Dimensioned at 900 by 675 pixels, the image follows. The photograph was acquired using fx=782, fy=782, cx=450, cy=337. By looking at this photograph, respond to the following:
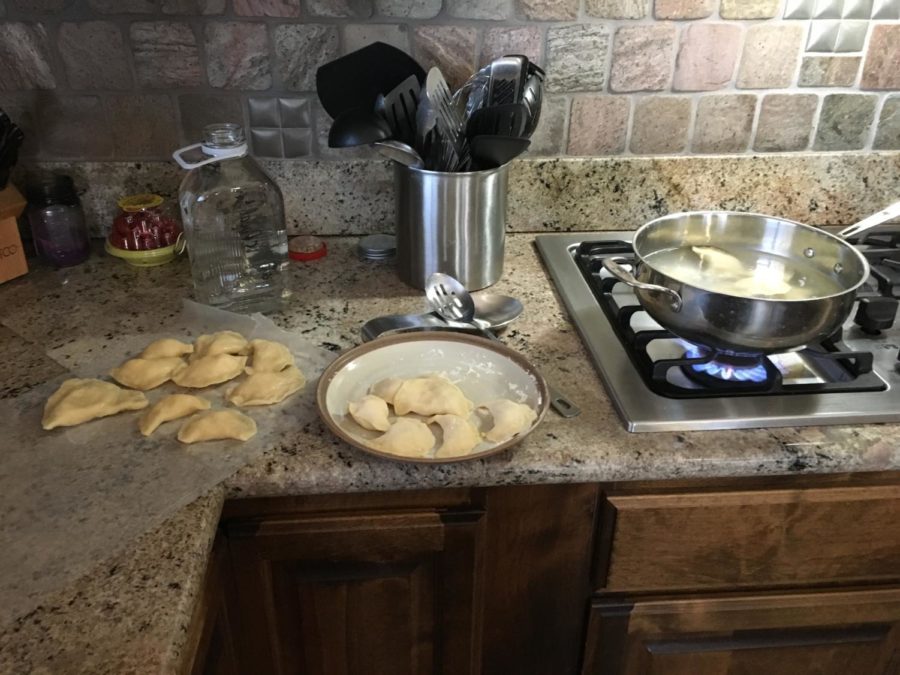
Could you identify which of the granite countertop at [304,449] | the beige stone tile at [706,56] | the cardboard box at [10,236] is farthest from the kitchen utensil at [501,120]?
the cardboard box at [10,236]

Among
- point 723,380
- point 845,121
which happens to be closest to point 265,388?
point 723,380

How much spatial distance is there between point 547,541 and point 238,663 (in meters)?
0.37

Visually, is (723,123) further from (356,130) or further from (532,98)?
(356,130)

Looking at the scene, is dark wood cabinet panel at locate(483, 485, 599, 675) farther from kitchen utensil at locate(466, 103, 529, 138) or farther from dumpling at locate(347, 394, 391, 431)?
kitchen utensil at locate(466, 103, 529, 138)

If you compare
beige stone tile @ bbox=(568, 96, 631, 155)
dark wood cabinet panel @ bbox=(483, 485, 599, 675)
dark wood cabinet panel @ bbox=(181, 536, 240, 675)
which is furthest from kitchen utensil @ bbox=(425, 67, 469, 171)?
dark wood cabinet panel @ bbox=(181, 536, 240, 675)

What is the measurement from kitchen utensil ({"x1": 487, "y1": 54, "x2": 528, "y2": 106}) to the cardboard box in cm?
68

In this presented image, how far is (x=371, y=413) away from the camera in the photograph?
0.81m

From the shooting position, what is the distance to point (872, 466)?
81cm

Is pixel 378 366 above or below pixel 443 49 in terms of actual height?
below

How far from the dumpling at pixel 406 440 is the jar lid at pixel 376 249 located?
45 centimetres

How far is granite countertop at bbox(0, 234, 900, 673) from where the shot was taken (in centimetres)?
60

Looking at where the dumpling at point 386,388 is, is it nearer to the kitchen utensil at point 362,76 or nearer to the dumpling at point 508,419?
the dumpling at point 508,419

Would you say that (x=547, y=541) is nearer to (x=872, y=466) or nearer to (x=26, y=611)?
(x=872, y=466)

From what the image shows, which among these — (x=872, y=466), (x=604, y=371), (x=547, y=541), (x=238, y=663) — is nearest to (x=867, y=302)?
(x=872, y=466)
